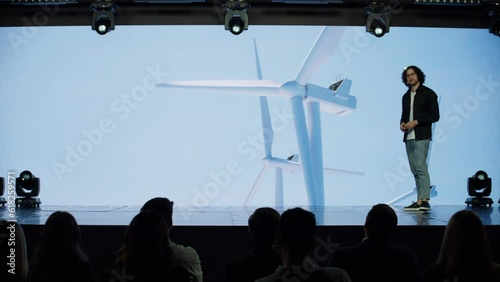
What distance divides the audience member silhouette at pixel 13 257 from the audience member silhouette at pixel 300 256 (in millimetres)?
930

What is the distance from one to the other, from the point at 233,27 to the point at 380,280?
165 inches

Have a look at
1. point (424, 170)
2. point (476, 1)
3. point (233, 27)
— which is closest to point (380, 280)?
point (424, 170)

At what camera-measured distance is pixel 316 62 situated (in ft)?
26.8

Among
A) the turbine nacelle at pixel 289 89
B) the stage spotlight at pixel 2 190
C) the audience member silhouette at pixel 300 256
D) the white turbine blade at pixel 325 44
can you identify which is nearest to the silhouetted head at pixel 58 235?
the audience member silhouette at pixel 300 256

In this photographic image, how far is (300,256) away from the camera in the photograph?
2180mm

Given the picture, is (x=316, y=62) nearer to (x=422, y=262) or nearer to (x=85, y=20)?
(x=85, y=20)

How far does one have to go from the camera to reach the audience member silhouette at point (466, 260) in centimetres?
227

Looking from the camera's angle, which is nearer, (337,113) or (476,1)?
(476,1)

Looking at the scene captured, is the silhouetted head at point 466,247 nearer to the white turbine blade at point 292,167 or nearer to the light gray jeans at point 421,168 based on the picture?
the light gray jeans at point 421,168

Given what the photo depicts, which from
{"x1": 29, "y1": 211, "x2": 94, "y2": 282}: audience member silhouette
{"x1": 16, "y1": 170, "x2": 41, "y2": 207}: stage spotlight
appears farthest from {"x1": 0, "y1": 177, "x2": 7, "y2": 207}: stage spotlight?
{"x1": 29, "y1": 211, "x2": 94, "y2": 282}: audience member silhouette

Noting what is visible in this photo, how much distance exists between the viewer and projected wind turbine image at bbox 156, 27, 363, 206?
7879 mm

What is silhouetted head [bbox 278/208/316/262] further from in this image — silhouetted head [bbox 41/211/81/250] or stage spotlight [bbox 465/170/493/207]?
stage spotlight [bbox 465/170/493/207]

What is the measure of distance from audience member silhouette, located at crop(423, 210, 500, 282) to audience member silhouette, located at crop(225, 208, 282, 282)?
629 millimetres

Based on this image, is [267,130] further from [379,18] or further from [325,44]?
[379,18]
